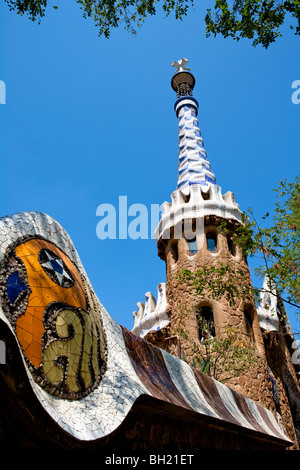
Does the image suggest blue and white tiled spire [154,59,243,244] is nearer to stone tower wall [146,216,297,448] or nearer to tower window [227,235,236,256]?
stone tower wall [146,216,297,448]

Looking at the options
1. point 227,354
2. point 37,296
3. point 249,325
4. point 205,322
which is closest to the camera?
point 37,296

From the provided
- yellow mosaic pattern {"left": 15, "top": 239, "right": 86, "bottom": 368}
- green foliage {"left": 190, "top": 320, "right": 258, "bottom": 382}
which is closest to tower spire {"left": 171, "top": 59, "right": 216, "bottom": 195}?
green foliage {"left": 190, "top": 320, "right": 258, "bottom": 382}

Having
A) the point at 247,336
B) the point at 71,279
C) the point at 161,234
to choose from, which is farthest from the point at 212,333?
the point at 71,279

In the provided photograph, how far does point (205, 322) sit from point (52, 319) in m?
7.13

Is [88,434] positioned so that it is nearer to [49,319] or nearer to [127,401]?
[127,401]

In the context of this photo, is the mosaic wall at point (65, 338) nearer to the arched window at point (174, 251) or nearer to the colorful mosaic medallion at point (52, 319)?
the colorful mosaic medallion at point (52, 319)

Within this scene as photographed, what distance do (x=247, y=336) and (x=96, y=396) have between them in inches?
298

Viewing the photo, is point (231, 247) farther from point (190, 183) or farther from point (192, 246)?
point (190, 183)

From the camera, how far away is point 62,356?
188cm

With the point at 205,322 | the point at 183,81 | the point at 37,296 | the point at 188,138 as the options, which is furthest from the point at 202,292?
the point at 183,81

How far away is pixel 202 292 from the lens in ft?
30.3

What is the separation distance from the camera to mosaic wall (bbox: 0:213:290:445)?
1.71 metres

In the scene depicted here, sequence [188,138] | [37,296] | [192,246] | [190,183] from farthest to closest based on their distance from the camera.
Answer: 1. [188,138]
2. [190,183]
3. [192,246]
4. [37,296]
